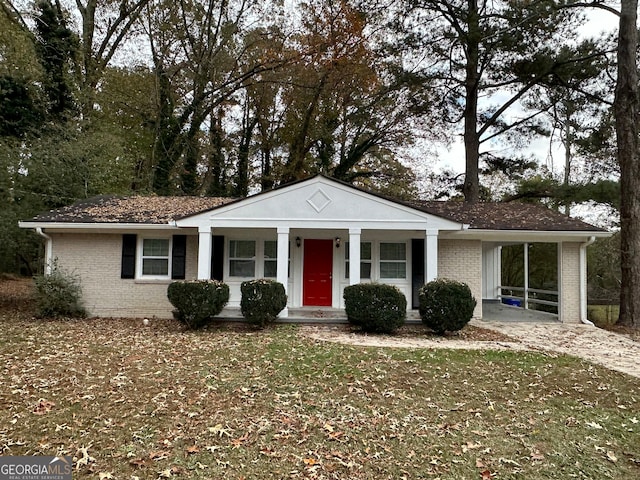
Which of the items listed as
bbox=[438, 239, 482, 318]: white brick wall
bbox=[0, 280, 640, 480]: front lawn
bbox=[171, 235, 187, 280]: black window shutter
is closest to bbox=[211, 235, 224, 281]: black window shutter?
bbox=[171, 235, 187, 280]: black window shutter

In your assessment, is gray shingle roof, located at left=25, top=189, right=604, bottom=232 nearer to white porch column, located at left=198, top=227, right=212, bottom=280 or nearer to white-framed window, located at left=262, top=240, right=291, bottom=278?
white porch column, located at left=198, top=227, right=212, bottom=280

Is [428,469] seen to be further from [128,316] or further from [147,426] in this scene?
[128,316]

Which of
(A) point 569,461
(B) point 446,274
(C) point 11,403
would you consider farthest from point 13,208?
(A) point 569,461

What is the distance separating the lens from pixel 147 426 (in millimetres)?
4598

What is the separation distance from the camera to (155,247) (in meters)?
12.5

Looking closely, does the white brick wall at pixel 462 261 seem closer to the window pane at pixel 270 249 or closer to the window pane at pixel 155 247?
the window pane at pixel 270 249

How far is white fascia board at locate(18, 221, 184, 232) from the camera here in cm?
1159

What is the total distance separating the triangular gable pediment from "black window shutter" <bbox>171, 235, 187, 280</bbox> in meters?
1.56

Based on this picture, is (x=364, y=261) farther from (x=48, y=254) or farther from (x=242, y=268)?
(x=48, y=254)

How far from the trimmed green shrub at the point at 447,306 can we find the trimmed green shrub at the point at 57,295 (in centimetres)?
936

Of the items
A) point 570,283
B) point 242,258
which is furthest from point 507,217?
point 242,258

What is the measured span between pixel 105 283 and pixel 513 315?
1276 centimetres

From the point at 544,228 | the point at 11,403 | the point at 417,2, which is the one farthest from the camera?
the point at 417,2

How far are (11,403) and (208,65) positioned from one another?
791 inches
